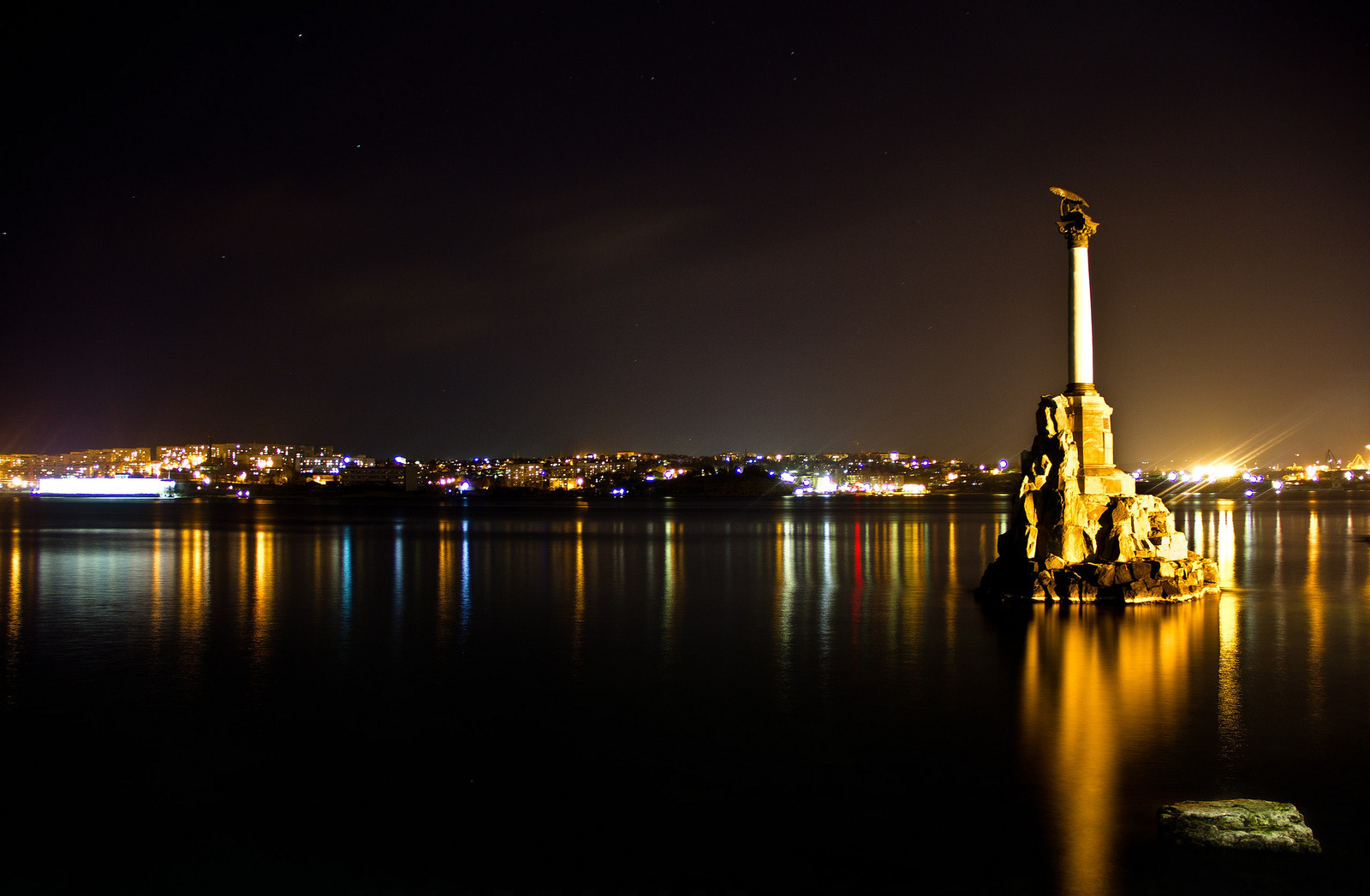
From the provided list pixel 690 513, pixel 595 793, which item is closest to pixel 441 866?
pixel 595 793

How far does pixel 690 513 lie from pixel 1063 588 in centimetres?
→ 5970

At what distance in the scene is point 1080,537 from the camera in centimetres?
2038

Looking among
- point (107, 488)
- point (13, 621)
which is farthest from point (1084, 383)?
point (107, 488)

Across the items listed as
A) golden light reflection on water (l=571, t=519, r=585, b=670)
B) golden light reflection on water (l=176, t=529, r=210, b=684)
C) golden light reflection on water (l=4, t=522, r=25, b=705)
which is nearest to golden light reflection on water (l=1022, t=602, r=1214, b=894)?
golden light reflection on water (l=571, t=519, r=585, b=670)

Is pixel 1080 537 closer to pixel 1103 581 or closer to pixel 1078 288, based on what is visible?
pixel 1103 581

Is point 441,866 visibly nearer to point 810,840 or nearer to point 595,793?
point 595,793

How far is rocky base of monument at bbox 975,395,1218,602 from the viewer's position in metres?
19.9

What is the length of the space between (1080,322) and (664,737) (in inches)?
626

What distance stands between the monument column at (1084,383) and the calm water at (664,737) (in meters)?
3.17

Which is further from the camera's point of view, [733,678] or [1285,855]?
[733,678]

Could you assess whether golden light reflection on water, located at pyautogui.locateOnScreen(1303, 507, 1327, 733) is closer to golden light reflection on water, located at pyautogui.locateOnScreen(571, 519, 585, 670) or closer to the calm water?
the calm water

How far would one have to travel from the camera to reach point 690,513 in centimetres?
7944

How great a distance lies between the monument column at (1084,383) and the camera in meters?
20.8

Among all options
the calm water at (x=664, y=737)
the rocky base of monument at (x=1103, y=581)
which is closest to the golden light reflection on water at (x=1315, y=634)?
the calm water at (x=664, y=737)
